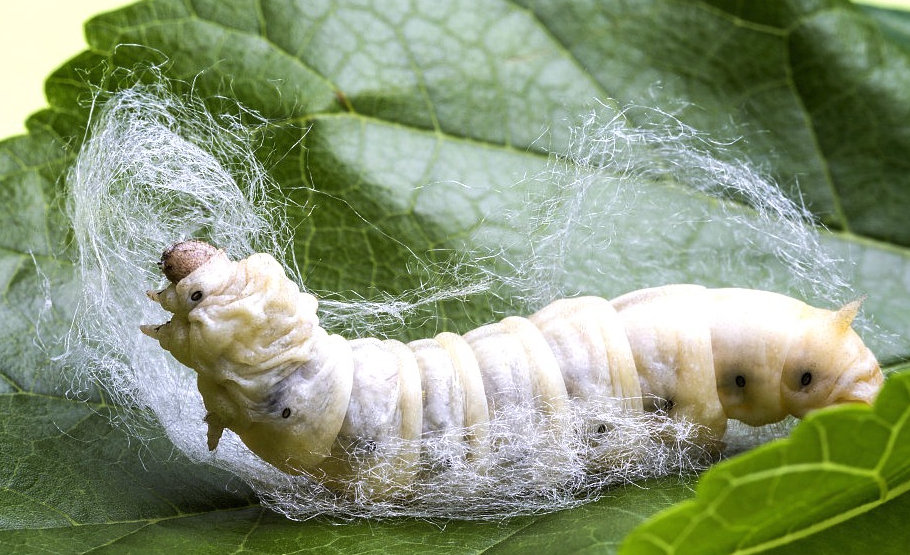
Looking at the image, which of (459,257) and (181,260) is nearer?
(181,260)

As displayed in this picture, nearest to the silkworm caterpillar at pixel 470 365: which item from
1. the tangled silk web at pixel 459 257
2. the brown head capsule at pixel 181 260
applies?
the brown head capsule at pixel 181 260

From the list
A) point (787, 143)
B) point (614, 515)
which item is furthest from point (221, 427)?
point (787, 143)

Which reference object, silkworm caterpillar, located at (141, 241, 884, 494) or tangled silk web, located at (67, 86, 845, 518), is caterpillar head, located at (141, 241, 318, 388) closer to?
silkworm caterpillar, located at (141, 241, 884, 494)

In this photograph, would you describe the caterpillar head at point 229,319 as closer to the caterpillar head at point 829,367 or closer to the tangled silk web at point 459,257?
the tangled silk web at point 459,257

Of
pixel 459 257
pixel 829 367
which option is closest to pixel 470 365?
pixel 459 257

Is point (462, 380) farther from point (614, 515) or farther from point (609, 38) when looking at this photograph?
point (609, 38)

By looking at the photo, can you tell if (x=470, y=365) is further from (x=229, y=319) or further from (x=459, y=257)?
(x=459, y=257)

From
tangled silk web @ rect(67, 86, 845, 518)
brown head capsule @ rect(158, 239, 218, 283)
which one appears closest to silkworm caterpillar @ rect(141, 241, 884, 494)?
brown head capsule @ rect(158, 239, 218, 283)
